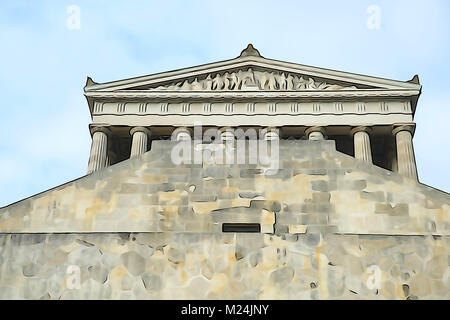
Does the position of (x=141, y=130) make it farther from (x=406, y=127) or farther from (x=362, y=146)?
(x=406, y=127)

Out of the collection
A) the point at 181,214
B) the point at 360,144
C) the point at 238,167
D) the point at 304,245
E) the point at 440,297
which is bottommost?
the point at 440,297

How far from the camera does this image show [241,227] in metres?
14.3

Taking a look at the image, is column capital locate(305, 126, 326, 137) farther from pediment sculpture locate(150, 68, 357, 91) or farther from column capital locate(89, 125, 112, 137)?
column capital locate(89, 125, 112, 137)

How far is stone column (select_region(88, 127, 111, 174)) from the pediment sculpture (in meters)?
5.85

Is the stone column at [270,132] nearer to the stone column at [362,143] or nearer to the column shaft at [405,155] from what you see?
the stone column at [362,143]

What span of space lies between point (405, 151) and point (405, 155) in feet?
1.24

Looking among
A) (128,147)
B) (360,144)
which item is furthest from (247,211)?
(128,147)

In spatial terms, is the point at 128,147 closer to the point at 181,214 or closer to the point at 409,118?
the point at 409,118

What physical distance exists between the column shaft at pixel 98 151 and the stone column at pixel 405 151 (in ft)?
66.1

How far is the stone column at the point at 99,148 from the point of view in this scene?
47938 mm

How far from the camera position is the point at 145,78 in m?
53.4

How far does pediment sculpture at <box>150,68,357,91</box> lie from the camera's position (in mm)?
53000

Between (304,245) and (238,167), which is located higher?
(238,167)

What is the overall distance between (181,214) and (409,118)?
38.6 metres
